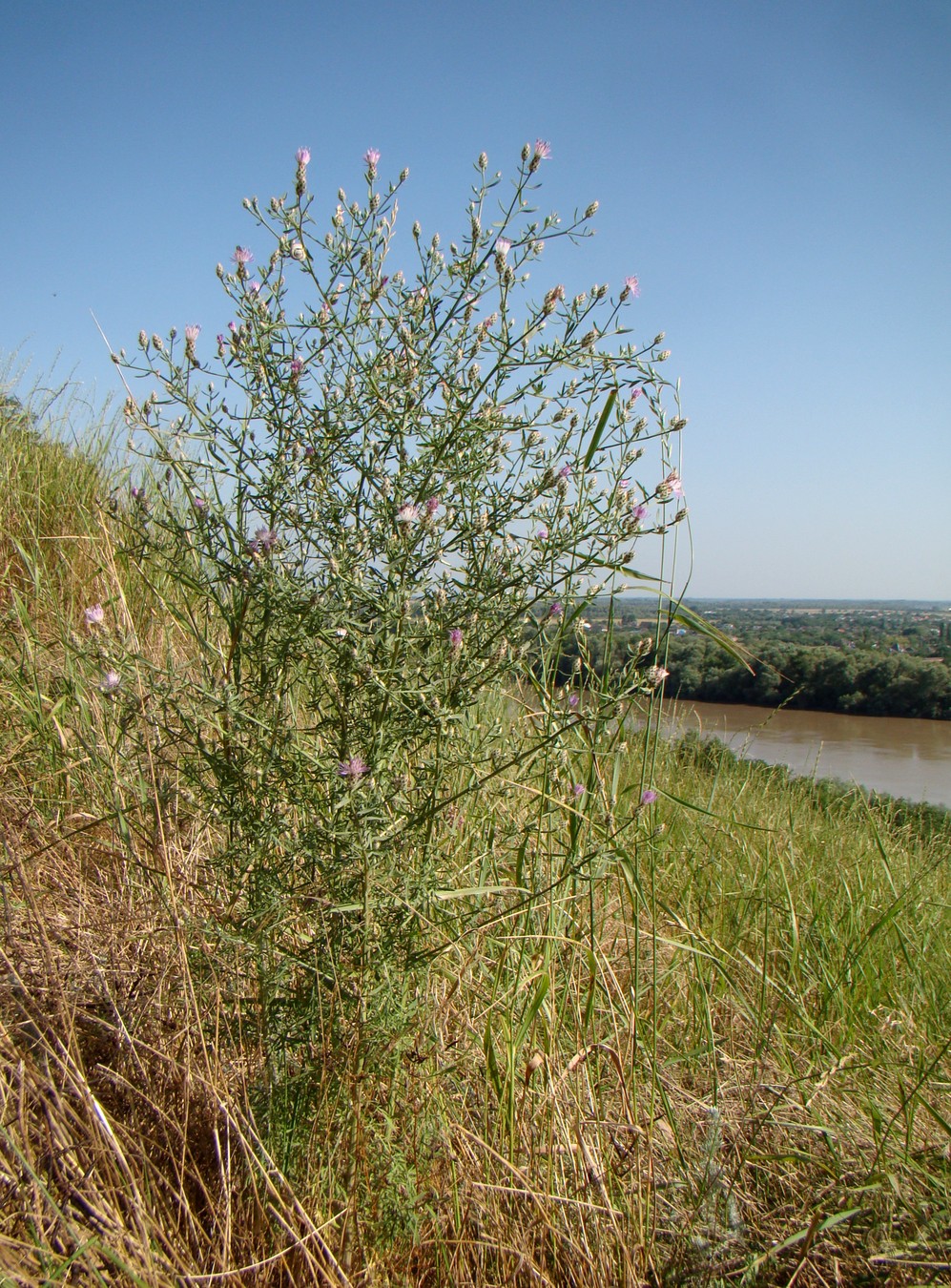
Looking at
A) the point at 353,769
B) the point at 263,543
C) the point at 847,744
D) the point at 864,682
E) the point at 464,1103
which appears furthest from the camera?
the point at 864,682

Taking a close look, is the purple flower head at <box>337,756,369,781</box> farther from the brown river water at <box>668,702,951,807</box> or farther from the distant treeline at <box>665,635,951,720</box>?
the distant treeline at <box>665,635,951,720</box>

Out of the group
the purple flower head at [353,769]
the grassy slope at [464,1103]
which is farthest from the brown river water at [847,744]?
the purple flower head at [353,769]

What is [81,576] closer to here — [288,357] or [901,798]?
[288,357]

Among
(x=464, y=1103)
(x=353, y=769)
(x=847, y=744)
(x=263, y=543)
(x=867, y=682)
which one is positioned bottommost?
(x=847, y=744)

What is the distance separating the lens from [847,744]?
723 centimetres

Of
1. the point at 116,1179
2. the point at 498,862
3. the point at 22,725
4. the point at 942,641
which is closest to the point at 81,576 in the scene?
the point at 22,725

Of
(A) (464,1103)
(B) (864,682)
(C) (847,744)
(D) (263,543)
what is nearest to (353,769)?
(D) (263,543)

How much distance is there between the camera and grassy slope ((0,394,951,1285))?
4.05 ft

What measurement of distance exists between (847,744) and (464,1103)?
6748mm

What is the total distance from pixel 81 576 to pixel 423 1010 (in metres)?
2.90

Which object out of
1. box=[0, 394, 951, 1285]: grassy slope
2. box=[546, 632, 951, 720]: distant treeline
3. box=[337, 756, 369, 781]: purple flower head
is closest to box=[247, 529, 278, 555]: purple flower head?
box=[337, 756, 369, 781]: purple flower head

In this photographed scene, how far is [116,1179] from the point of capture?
1290 mm

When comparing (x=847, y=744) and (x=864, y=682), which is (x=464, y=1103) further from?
(x=864, y=682)

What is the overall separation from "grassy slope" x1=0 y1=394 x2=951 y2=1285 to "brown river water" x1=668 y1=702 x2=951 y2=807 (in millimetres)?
1976
